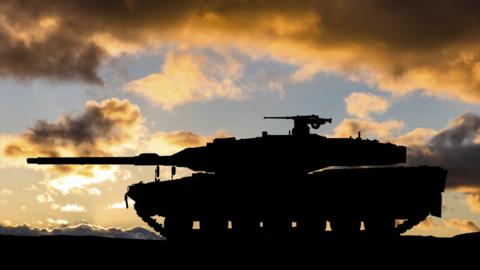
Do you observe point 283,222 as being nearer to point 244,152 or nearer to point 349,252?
point 244,152

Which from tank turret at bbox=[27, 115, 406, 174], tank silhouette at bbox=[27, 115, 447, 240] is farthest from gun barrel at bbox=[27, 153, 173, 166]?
tank turret at bbox=[27, 115, 406, 174]

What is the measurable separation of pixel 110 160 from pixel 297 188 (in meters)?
6.53

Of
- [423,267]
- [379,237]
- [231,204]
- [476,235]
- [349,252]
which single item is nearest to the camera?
[423,267]

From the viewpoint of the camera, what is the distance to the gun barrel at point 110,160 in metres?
21.5

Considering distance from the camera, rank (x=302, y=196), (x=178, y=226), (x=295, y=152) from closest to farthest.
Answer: (x=295, y=152) → (x=302, y=196) → (x=178, y=226)

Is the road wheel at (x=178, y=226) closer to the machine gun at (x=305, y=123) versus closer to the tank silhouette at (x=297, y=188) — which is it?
the tank silhouette at (x=297, y=188)

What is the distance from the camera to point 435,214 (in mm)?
19438

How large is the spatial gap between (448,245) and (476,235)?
145cm

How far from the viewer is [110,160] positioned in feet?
74.3

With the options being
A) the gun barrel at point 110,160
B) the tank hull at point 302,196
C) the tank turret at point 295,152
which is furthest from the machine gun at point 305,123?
the gun barrel at point 110,160

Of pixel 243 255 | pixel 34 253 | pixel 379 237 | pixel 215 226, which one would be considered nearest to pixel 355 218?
pixel 379 237

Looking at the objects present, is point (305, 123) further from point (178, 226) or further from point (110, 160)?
point (110, 160)

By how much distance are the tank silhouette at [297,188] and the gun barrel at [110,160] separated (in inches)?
22.7

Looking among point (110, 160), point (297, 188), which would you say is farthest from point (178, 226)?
point (297, 188)
